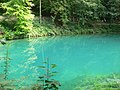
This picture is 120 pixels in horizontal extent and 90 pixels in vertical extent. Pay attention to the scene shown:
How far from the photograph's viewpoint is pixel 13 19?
784 inches

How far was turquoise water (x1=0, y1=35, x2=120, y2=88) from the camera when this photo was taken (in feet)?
30.9

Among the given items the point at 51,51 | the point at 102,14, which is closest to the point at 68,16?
the point at 102,14

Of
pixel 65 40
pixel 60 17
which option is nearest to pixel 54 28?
pixel 60 17

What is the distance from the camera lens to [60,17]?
22422mm

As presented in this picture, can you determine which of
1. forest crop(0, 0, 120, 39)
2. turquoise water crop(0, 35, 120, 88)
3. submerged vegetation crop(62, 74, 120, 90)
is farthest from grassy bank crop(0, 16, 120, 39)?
submerged vegetation crop(62, 74, 120, 90)

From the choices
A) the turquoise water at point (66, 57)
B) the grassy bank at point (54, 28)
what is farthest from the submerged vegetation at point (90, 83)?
the grassy bank at point (54, 28)

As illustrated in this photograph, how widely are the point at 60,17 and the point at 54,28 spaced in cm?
165

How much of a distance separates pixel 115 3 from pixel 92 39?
5.61 metres

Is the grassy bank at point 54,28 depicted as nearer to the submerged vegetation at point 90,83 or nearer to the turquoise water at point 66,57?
the turquoise water at point 66,57

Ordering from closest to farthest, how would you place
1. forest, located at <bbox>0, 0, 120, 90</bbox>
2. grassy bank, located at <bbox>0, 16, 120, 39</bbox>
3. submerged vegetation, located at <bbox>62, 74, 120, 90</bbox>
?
submerged vegetation, located at <bbox>62, 74, 120, 90</bbox> < forest, located at <bbox>0, 0, 120, 90</bbox> < grassy bank, located at <bbox>0, 16, 120, 39</bbox>

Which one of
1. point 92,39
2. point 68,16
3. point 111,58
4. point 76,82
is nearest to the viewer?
point 76,82

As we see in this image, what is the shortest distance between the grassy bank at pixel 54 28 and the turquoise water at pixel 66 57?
3.39 ft

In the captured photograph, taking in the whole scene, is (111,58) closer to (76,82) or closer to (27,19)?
(76,82)

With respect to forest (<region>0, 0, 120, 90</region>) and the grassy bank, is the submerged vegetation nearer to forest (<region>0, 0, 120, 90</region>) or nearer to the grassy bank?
forest (<region>0, 0, 120, 90</region>)
